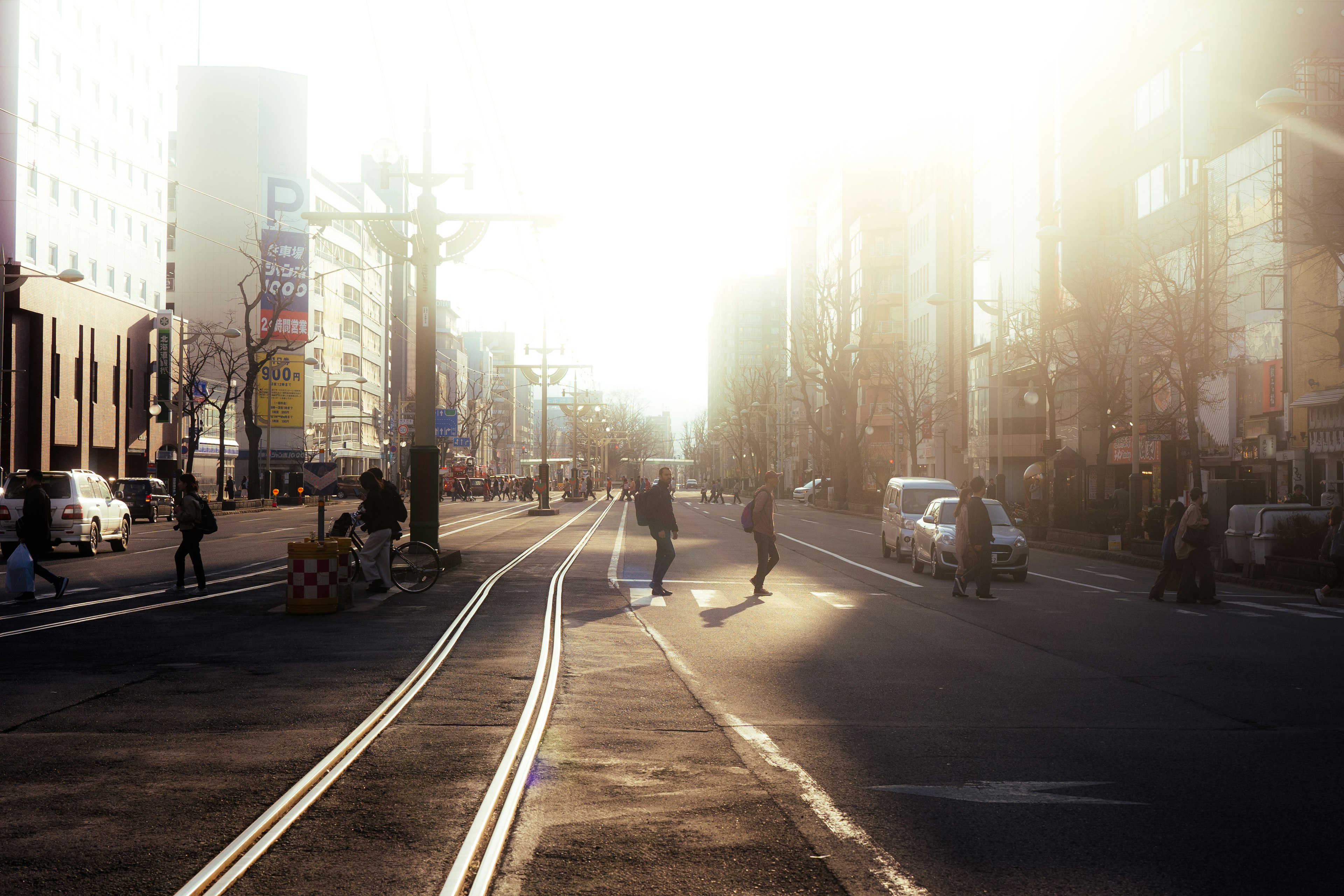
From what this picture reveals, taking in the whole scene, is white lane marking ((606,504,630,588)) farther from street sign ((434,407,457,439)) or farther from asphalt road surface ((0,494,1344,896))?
street sign ((434,407,457,439))

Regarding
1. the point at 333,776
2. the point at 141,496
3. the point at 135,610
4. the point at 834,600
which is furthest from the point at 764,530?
the point at 141,496

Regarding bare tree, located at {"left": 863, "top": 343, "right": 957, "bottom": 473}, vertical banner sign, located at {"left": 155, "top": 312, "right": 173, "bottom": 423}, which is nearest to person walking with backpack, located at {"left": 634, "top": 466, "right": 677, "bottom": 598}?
bare tree, located at {"left": 863, "top": 343, "right": 957, "bottom": 473}

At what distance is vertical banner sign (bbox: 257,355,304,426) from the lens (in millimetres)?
86562

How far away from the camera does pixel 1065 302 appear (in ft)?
170

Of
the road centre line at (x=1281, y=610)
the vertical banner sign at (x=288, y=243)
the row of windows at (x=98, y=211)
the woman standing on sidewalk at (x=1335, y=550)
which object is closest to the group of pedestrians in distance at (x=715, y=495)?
the vertical banner sign at (x=288, y=243)

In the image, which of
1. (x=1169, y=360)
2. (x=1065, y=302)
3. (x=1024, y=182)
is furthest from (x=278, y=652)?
(x=1024, y=182)

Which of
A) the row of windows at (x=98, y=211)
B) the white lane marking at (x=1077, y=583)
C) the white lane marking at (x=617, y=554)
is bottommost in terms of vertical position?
the white lane marking at (x=1077, y=583)

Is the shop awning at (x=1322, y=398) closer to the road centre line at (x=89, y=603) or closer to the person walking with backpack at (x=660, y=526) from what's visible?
the person walking with backpack at (x=660, y=526)

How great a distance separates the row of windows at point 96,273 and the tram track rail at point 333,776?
47.4 metres

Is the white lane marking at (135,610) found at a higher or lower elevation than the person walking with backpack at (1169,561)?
lower

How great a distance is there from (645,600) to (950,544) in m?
6.91

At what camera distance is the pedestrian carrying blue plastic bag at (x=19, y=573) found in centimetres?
1641

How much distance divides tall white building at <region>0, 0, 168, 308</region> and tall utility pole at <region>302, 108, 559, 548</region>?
3316cm

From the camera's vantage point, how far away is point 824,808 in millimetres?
5820
